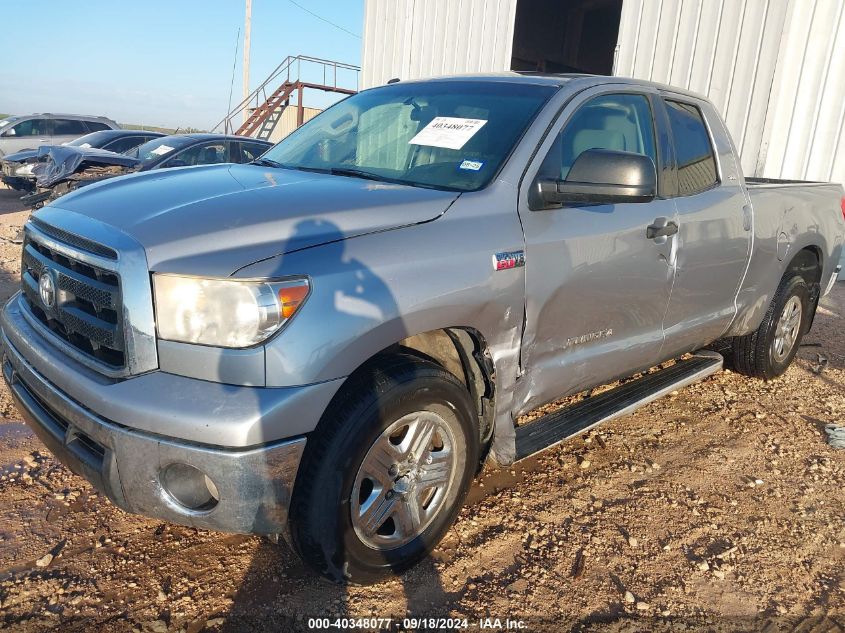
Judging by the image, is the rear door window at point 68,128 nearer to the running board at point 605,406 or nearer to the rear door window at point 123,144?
the rear door window at point 123,144

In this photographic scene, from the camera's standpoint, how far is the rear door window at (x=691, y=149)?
3.66 m

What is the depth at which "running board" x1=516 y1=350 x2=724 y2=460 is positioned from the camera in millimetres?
2922

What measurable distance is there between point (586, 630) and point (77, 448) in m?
1.84

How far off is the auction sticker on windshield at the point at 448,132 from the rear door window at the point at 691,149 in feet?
4.35

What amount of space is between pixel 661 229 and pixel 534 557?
5.56 ft

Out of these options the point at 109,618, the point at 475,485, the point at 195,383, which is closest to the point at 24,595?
the point at 109,618

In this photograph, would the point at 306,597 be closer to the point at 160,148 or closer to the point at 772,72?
the point at 772,72

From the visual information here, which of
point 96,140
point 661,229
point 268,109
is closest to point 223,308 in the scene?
point 661,229

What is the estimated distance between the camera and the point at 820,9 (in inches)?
319

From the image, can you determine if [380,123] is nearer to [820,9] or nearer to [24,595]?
[24,595]

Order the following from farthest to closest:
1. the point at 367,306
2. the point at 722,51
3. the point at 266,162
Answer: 1. the point at 722,51
2. the point at 266,162
3. the point at 367,306

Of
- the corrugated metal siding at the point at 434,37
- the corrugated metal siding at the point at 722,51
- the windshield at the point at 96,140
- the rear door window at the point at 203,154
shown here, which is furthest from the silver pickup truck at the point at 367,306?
the windshield at the point at 96,140

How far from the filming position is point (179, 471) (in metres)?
2.03

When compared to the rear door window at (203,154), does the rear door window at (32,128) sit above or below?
below
